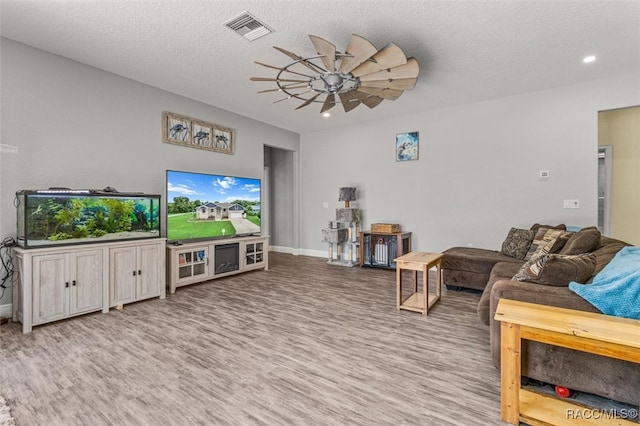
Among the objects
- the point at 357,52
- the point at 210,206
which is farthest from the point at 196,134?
the point at 357,52

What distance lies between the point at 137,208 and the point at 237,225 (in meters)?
1.67

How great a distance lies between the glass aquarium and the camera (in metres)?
2.79

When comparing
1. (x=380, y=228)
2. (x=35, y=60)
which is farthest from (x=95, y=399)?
(x=380, y=228)

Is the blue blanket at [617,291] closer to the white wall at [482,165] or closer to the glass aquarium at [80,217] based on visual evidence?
the white wall at [482,165]

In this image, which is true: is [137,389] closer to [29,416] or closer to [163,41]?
[29,416]

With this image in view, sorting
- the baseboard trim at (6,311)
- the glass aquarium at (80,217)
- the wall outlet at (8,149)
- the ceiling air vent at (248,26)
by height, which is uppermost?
the ceiling air vent at (248,26)

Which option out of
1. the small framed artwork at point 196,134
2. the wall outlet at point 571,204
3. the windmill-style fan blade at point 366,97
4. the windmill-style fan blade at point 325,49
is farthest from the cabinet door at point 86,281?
the wall outlet at point 571,204

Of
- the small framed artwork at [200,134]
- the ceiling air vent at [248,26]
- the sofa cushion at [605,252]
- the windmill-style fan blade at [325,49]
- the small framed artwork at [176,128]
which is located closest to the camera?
the sofa cushion at [605,252]

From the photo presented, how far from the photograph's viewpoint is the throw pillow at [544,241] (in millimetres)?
3200

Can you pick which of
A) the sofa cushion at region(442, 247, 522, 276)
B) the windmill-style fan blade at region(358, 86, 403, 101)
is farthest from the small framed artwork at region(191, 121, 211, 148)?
the sofa cushion at region(442, 247, 522, 276)

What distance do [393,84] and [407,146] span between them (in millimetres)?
2569

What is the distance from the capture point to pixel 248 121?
5.55 m

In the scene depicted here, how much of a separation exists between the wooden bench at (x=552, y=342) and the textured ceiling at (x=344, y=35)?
2.40 meters

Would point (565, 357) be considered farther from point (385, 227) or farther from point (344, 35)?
point (385, 227)
